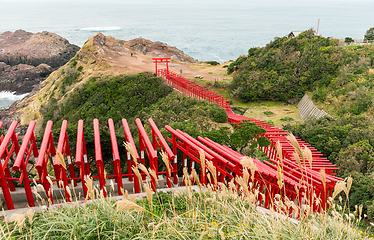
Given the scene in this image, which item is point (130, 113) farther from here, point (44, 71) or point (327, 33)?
point (327, 33)

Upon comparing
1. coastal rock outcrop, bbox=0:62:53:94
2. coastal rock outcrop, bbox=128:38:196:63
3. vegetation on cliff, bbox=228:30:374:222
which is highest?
coastal rock outcrop, bbox=128:38:196:63

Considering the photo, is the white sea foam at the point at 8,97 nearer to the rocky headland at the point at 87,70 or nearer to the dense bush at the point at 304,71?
the rocky headland at the point at 87,70

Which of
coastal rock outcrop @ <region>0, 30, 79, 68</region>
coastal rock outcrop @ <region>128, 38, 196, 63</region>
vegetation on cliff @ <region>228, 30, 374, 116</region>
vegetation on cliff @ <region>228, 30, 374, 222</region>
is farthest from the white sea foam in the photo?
vegetation on cliff @ <region>228, 30, 374, 116</region>

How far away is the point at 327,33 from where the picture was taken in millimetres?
131500

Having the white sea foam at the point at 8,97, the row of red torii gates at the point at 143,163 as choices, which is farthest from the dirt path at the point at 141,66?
the white sea foam at the point at 8,97

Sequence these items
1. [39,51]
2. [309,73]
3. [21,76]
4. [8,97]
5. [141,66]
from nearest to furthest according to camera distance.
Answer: [309,73] < [141,66] < [8,97] < [21,76] < [39,51]

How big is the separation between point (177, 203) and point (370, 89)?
20.7 m

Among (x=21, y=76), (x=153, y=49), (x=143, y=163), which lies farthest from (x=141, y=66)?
(x=21, y=76)

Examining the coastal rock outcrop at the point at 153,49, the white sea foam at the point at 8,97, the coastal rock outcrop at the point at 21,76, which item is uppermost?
the coastal rock outcrop at the point at 153,49

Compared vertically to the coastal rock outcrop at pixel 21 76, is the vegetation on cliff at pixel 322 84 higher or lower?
higher

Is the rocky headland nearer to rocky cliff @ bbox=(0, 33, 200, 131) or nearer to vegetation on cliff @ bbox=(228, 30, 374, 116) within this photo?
rocky cliff @ bbox=(0, 33, 200, 131)

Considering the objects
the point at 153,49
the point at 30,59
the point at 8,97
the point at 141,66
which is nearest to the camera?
the point at 141,66

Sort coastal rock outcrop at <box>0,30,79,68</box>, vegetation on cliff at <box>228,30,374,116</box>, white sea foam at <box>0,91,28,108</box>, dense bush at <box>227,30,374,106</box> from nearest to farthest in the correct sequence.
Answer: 1. vegetation on cliff at <box>228,30,374,116</box>
2. dense bush at <box>227,30,374,106</box>
3. white sea foam at <box>0,91,28,108</box>
4. coastal rock outcrop at <box>0,30,79,68</box>

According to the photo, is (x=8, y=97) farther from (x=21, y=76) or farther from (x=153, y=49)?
(x=153, y=49)
